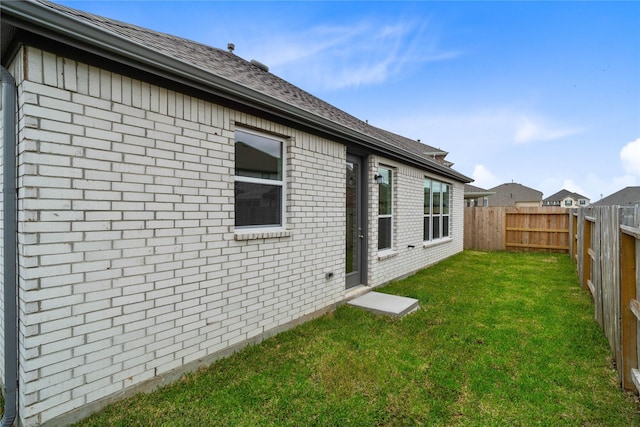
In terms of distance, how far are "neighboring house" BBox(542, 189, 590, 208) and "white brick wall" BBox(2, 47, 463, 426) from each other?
207 feet

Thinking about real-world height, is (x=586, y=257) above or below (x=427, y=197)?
below

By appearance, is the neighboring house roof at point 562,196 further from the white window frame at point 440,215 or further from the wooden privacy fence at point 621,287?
the wooden privacy fence at point 621,287

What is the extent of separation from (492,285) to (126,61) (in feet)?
25.3

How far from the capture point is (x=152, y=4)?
5438mm

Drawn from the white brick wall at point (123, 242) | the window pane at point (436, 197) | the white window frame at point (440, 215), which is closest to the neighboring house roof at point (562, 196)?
the white window frame at point (440, 215)

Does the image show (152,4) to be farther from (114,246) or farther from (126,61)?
(114,246)

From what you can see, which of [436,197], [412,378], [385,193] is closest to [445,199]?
[436,197]

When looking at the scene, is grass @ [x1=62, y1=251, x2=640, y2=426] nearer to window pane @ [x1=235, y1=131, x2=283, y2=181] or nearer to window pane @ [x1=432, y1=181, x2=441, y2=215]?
window pane @ [x1=235, y1=131, x2=283, y2=181]

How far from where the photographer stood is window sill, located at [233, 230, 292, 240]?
3.56 metres

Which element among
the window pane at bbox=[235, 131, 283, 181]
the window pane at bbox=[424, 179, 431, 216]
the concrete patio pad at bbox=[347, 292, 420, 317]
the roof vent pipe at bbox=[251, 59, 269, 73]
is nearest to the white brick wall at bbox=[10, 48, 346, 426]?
the window pane at bbox=[235, 131, 283, 181]

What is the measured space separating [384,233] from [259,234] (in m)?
3.80

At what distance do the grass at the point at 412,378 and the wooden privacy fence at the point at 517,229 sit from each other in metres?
8.50

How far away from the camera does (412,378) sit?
3037mm

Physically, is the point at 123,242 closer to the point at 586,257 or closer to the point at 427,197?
the point at 427,197
